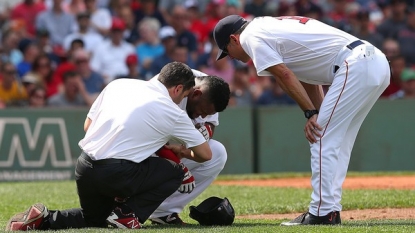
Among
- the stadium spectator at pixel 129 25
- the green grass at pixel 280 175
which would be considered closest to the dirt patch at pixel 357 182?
the green grass at pixel 280 175

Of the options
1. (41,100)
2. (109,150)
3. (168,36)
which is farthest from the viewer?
(168,36)

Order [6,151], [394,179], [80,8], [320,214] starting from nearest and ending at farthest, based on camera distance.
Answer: [320,214]
[394,179]
[6,151]
[80,8]

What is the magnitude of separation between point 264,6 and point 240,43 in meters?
12.4

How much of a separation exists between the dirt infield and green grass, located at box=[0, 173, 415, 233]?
34 centimetres

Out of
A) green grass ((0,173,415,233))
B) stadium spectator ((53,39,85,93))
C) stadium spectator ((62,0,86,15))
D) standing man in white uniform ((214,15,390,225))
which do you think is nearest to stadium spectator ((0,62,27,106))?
stadium spectator ((53,39,85,93))

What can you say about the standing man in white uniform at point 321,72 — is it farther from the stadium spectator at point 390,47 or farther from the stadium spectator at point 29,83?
the stadium spectator at point 390,47

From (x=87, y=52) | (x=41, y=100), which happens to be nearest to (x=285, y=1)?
(x=87, y=52)

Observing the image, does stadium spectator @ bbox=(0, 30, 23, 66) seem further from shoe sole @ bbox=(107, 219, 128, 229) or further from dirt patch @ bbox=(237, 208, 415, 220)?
shoe sole @ bbox=(107, 219, 128, 229)

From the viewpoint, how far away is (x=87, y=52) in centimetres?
1678

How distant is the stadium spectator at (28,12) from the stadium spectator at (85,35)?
3.79 ft

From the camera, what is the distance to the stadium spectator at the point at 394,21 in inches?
730

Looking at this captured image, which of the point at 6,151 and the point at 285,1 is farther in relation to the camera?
the point at 285,1

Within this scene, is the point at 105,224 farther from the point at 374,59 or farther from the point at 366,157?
the point at 366,157

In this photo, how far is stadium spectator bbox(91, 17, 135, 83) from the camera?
17016 millimetres
